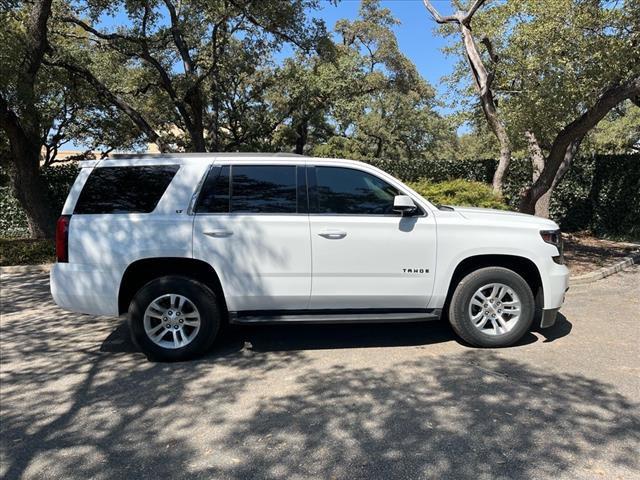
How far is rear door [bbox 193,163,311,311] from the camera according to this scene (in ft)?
15.8

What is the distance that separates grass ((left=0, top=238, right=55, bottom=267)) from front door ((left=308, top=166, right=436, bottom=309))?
8019mm

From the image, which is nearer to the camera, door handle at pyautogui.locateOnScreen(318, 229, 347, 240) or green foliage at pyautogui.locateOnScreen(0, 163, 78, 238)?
door handle at pyautogui.locateOnScreen(318, 229, 347, 240)

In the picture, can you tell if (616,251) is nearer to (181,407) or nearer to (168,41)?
(181,407)

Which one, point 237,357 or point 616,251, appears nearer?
point 237,357

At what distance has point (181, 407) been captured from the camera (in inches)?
158

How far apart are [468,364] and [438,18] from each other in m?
9.60

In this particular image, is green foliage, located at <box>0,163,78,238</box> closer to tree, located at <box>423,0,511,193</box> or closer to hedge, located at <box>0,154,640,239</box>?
hedge, located at <box>0,154,640,239</box>

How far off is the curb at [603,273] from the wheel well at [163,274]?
584 cm

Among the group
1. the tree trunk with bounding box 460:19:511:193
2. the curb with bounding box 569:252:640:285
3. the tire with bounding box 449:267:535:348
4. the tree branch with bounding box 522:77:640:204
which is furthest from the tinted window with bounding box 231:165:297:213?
the tree trunk with bounding box 460:19:511:193

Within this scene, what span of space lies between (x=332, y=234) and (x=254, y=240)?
2.43 ft

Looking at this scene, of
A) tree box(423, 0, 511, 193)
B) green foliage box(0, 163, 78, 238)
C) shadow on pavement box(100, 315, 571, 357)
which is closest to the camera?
shadow on pavement box(100, 315, 571, 357)

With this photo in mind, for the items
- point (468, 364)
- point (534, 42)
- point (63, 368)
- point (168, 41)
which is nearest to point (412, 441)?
point (468, 364)

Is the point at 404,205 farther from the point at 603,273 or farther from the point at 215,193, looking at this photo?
the point at 603,273

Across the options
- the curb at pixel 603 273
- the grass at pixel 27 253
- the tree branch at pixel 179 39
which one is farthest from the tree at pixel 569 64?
the grass at pixel 27 253
